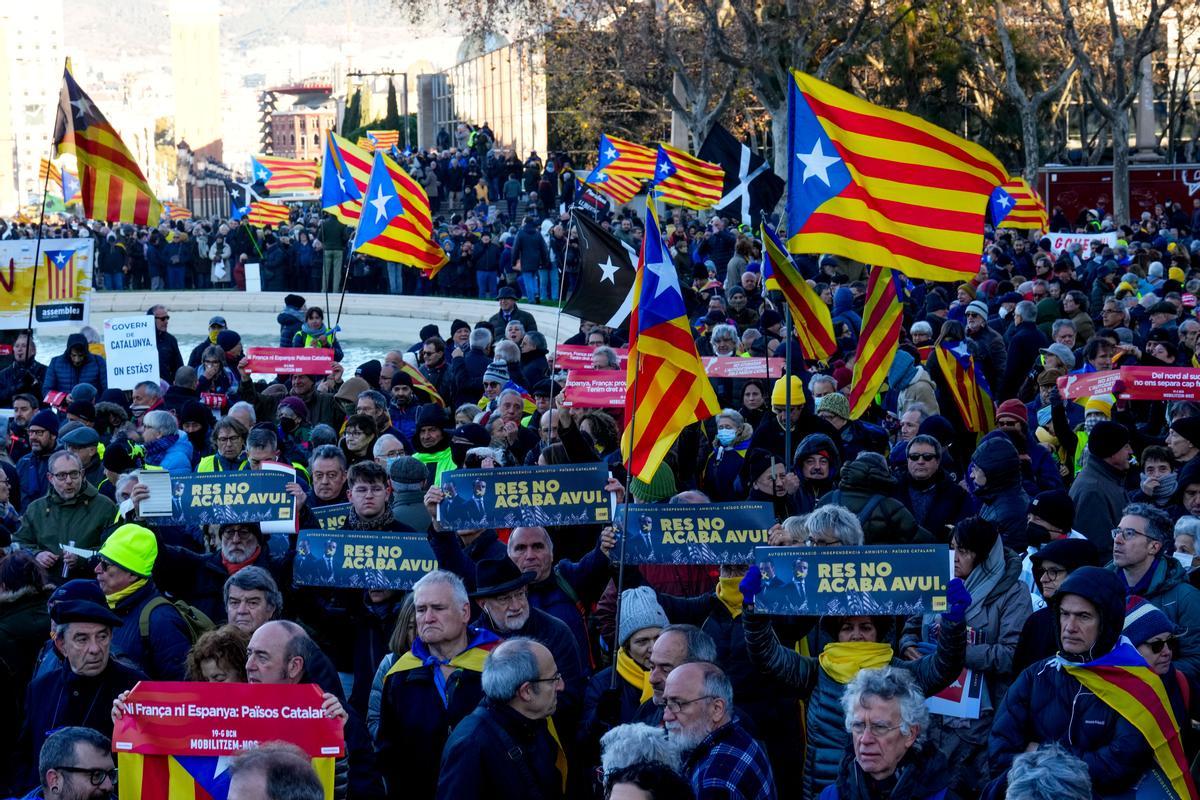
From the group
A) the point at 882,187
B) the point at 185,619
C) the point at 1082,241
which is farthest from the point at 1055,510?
the point at 1082,241

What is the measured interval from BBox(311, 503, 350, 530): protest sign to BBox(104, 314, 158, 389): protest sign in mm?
7483

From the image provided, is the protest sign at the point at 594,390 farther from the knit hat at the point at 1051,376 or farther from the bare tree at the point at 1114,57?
the bare tree at the point at 1114,57

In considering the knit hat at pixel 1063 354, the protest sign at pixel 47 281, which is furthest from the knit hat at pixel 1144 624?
the protest sign at pixel 47 281

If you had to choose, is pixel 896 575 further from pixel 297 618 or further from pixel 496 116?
A: pixel 496 116

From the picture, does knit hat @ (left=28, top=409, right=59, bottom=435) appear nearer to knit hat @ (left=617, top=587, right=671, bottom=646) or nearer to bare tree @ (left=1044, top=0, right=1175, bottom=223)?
knit hat @ (left=617, top=587, right=671, bottom=646)

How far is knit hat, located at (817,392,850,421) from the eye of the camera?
11.0m

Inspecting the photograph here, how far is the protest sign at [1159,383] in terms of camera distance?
420 inches

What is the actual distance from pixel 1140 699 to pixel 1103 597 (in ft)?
1.13

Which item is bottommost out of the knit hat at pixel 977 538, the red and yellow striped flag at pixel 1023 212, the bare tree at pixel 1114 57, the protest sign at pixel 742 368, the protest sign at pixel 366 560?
the protest sign at pixel 366 560

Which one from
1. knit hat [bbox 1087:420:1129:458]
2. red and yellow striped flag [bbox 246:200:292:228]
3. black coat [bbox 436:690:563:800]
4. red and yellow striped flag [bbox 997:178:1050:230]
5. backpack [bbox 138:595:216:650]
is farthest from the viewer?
red and yellow striped flag [bbox 246:200:292:228]

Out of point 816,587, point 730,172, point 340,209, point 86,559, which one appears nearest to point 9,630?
point 86,559

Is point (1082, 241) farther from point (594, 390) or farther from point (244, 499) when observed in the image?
point (244, 499)

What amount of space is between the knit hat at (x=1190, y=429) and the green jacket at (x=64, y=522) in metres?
5.65

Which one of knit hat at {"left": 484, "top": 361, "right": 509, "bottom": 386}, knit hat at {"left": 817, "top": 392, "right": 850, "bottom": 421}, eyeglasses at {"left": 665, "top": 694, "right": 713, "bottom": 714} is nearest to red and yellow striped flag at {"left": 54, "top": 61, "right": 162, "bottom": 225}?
knit hat at {"left": 484, "top": 361, "right": 509, "bottom": 386}
